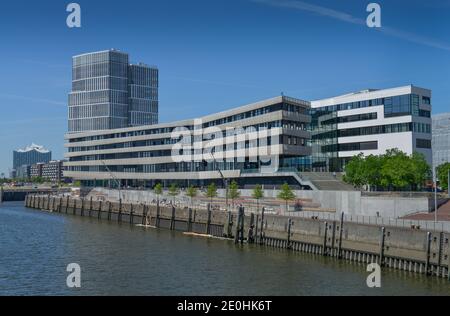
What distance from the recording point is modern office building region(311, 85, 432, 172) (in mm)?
112438

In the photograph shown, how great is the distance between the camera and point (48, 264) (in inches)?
2343

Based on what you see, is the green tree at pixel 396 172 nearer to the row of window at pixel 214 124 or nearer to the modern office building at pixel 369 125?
the modern office building at pixel 369 125

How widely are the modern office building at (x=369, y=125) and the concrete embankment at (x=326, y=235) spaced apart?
41.0 m

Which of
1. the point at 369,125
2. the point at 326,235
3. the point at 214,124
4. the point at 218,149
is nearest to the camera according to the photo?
the point at 326,235

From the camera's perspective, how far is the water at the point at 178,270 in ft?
155

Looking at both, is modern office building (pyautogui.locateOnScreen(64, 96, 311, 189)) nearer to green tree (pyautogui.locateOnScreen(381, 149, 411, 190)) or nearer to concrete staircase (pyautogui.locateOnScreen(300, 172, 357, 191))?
concrete staircase (pyautogui.locateOnScreen(300, 172, 357, 191))

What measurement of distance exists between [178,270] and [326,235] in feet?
63.6

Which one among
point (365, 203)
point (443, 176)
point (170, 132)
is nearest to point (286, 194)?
point (365, 203)

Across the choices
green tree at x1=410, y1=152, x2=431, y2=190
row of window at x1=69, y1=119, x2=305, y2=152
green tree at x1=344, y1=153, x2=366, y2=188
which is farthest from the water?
row of window at x1=69, y1=119, x2=305, y2=152

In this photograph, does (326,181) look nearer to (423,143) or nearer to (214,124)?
(423,143)

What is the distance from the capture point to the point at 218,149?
142375 millimetres

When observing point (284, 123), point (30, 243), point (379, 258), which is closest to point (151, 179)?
point (284, 123)

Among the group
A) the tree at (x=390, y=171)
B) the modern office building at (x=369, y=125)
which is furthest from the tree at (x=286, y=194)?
the modern office building at (x=369, y=125)
